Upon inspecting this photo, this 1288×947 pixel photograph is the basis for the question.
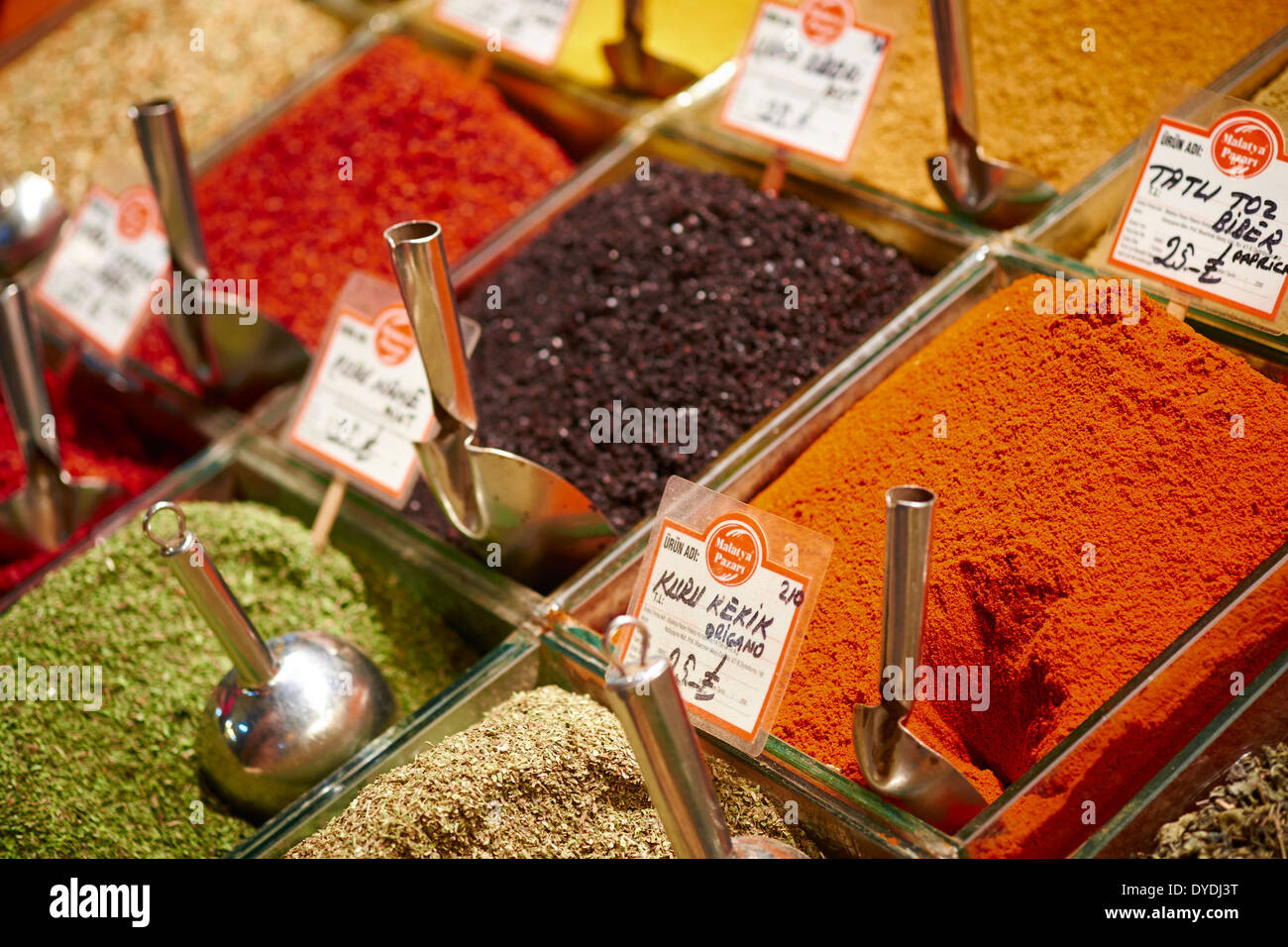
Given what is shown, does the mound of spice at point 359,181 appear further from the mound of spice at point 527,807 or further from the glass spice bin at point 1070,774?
the glass spice bin at point 1070,774

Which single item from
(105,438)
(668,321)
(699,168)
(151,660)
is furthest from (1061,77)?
(105,438)

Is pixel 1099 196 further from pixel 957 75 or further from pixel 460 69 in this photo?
pixel 460 69

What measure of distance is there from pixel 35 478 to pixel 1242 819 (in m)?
1.48

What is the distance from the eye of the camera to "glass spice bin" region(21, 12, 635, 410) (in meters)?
1.95

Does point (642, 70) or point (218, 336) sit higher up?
point (642, 70)

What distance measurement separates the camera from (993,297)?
4.34ft

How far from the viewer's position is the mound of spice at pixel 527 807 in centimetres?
100

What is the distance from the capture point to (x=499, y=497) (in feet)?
4.25

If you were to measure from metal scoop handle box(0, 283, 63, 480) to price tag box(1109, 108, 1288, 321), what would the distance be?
1273mm

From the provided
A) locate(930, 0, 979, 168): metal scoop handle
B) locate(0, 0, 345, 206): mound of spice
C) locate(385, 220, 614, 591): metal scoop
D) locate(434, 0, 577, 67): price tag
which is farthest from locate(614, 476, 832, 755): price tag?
locate(0, 0, 345, 206): mound of spice

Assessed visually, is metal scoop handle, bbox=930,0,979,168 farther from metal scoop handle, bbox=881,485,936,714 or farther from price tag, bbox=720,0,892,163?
metal scoop handle, bbox=881,485,936,714

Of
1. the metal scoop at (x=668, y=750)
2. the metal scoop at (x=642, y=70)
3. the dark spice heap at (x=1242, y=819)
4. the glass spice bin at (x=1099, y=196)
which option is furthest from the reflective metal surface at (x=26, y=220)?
the dark spice heap at (x=1242, y=819)

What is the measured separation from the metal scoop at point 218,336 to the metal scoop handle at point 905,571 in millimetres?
1107

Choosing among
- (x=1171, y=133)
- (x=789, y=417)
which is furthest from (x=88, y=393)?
(x=1171, y=133)
